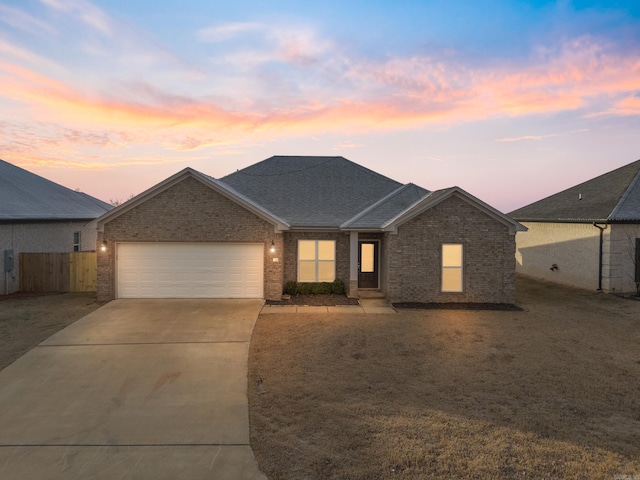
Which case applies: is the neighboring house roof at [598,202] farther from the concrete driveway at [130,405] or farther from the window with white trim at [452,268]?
the concrete driveway at [130,405]

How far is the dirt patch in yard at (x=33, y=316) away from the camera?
10266mm

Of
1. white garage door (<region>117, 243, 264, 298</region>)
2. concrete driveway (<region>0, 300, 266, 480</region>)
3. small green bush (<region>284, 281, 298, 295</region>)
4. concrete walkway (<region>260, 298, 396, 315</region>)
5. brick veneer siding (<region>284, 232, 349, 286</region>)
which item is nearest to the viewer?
concrete driveway (<region>0, 300, 266, 480</region>)

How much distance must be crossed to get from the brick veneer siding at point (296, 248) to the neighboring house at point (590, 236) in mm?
11810

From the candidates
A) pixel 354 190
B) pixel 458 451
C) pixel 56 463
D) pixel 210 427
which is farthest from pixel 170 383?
pixel 354 190

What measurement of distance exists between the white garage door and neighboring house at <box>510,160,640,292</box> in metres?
15.6

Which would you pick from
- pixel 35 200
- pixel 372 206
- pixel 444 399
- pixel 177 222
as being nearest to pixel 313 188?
pixel 372 206

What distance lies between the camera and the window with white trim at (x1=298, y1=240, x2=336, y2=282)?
1802 cm

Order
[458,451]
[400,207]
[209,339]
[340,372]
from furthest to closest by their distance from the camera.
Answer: [400,207] → [209,339] → [340,372] → [458,451]

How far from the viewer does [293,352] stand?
984 centimetres

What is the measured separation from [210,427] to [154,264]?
11.1m

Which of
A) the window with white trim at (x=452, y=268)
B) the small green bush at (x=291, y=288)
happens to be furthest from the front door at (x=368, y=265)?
the window with white trim at (x=452, y=268)

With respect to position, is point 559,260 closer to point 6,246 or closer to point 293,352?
point 293,352

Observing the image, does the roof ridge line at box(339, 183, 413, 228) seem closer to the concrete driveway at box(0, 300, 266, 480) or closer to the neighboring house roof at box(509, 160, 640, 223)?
the concrete driveway at box(0, 300, 266, 480)

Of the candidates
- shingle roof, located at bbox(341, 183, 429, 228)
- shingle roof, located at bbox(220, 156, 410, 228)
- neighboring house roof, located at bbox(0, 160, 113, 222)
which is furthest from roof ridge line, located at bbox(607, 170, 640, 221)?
neighboring house roof, located at bbox(0, 160, 113, 222)
